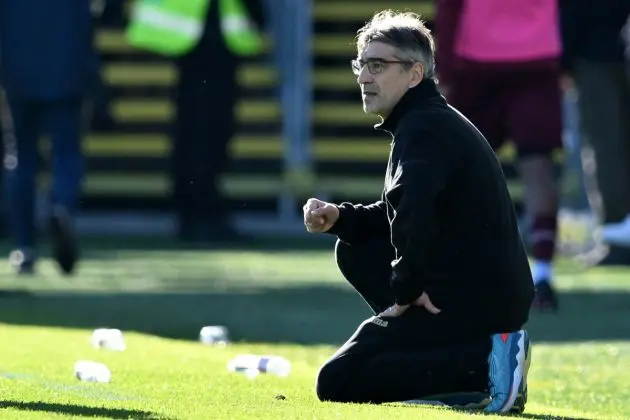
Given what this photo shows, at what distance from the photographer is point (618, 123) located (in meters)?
12.4

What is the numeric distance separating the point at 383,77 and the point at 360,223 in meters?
0.48

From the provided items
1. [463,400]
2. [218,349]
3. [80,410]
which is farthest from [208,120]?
[80,410]

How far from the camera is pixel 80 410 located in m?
5.67

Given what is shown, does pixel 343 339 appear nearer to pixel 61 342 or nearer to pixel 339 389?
pixel 61 342

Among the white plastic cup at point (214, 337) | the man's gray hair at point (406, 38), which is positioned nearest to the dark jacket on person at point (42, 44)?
the white plastic cup at point (214, 337)

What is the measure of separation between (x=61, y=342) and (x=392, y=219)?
2.26 meters

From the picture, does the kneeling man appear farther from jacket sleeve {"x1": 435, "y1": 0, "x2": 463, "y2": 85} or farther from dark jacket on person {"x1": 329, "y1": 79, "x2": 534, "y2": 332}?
jacket sleeve {"x1": 435, "y1": 0, "x2": 463, "y2": 85}

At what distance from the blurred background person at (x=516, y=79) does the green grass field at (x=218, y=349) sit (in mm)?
638

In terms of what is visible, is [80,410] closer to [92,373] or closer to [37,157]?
[92,373]

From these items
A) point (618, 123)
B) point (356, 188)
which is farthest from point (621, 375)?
point (356, 188)

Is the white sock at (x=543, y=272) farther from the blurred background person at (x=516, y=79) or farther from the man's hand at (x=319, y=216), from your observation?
the man's hand at (x=319, y=216)

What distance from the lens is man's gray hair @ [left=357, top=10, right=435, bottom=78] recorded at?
20.5 feet

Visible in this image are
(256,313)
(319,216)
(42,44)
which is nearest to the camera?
(319,216)

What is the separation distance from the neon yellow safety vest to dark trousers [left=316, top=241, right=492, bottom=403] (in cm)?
824
